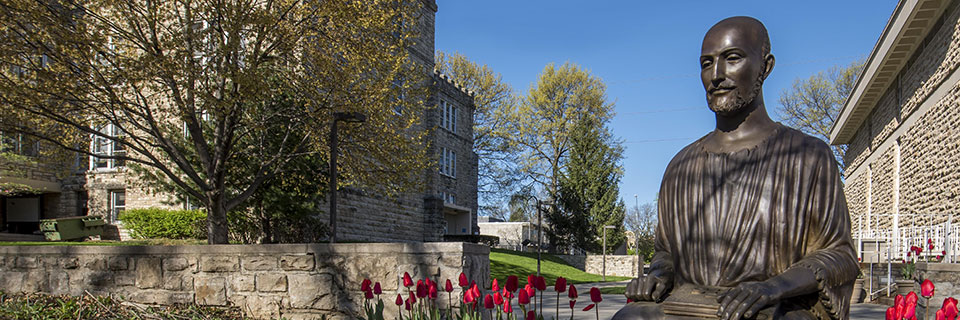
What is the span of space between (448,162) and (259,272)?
2859 cm

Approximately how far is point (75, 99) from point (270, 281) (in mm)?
7933

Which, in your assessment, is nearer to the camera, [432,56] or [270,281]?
[270,281]

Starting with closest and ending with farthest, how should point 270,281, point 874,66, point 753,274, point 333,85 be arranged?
1. point 753,274
2. point 270,281
3. point 333,85
4. point 874,66

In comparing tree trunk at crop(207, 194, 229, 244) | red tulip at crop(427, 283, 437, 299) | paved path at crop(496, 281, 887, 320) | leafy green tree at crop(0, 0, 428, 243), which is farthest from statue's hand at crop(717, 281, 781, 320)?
tree trunk at crop(207, 194, 229, 244)

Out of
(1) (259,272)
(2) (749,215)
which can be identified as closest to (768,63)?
(2) (749,215)

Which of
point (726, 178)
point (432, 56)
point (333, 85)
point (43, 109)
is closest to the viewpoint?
point (726, 178)

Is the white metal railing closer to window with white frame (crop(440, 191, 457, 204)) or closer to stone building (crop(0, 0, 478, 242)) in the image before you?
stone building (crop(0, 0, 478, 242))

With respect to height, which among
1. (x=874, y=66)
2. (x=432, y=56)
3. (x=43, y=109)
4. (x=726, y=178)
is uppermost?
(x=432, y=56)

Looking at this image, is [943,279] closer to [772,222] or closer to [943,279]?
[943,279]

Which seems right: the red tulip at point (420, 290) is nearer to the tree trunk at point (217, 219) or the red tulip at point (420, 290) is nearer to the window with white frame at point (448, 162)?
the tree trunk at point (217, 219)

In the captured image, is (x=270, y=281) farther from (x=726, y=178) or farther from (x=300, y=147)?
(x=300, y=147)

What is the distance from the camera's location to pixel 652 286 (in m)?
2.79

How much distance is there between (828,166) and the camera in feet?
8.80

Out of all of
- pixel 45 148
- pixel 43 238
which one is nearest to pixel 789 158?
pixel 45 148
